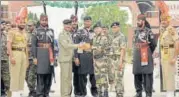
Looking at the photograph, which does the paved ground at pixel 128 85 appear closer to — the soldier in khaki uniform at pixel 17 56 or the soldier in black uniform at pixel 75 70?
the soldier in black uniform at pixel 75 70

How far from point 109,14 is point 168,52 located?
143cm

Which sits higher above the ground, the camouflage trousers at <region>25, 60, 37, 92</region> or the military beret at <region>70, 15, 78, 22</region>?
the military beret at <region>70, 15, 78, 22</region>

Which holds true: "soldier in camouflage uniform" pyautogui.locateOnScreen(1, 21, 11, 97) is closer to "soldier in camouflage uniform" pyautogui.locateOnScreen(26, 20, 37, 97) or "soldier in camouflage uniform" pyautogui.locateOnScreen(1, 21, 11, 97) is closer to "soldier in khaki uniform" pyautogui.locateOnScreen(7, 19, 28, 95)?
"soldier in khaki uniform" pyautogui.locateOnScreen(7, 19, 28, 95)

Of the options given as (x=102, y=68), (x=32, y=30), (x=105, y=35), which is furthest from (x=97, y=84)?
(x=32, y=30)

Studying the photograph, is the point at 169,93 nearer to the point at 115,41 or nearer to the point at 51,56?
the point at 115,41

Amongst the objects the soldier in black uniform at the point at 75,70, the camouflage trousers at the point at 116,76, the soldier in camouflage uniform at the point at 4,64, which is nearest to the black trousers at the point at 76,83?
the soldier in black uniform at the point at 75,70

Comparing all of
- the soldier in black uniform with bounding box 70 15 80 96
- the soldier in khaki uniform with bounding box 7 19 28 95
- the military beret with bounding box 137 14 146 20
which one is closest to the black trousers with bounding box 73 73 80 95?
the soldier in black uniform with bounding box 70 15 80 96

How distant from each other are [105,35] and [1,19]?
2.05 metres

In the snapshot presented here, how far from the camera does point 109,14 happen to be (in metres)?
9.80

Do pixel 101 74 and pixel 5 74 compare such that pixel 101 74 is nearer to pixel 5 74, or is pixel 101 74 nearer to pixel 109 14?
pixel 109 14

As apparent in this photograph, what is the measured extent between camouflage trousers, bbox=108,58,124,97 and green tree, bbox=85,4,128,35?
80 centimetres

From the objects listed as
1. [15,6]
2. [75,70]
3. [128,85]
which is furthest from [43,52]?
[128,85]

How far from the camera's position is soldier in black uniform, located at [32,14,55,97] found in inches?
362

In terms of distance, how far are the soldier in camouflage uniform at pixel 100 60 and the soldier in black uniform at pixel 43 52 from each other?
0.83m
